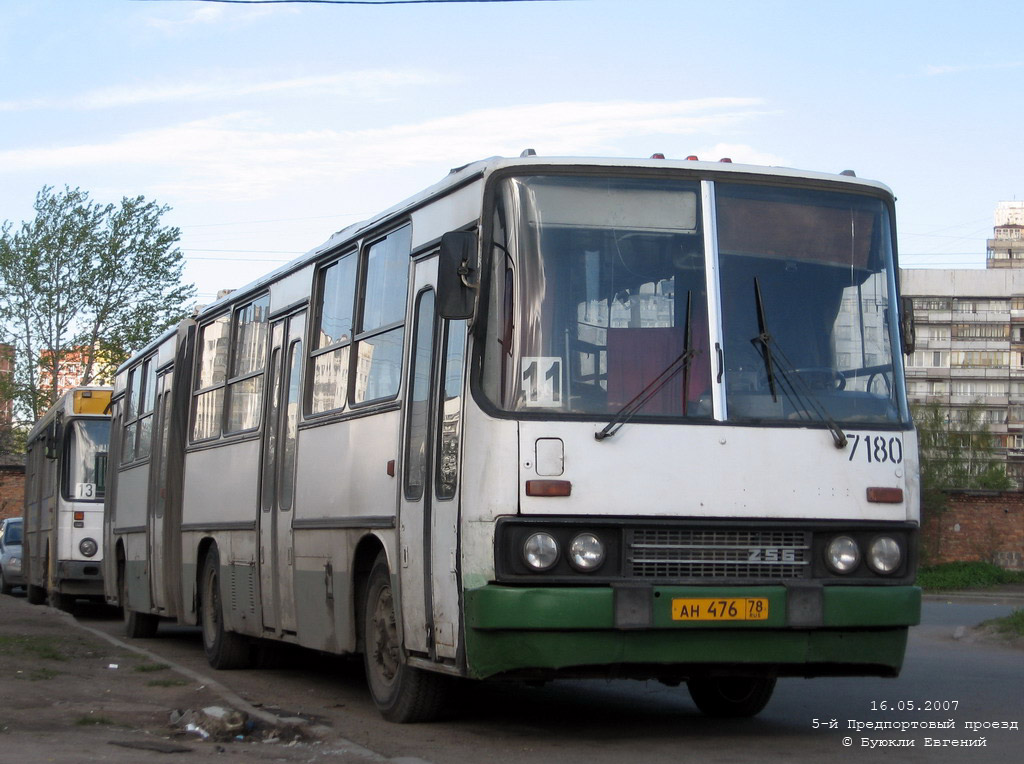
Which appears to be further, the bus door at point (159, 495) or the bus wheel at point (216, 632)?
the bus door at point (159, 495)

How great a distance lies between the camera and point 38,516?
2717cm

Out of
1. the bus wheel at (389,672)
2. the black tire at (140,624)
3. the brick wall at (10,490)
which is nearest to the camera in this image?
the bus wheel at (389,672)

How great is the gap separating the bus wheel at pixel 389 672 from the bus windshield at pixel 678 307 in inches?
77.5

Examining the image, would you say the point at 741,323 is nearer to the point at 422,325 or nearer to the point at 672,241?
the point at 672,241

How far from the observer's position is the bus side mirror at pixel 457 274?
831 centimetres

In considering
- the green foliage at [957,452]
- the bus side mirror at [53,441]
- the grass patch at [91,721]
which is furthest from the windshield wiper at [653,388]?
the green foliage at [957,452]

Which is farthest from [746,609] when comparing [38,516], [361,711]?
[38,516]

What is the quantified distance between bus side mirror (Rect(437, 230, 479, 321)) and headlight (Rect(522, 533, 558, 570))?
4.05 feet

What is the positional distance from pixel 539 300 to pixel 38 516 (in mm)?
20789

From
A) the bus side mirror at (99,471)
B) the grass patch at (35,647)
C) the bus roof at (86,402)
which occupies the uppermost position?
the bus roof at (86,402)

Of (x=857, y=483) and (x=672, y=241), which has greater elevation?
(x=672, y=241)

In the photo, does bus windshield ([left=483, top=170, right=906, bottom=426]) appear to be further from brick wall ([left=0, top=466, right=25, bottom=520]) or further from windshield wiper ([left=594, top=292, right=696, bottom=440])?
brick wall ([left=0, top=466, right=25, bottom=520])

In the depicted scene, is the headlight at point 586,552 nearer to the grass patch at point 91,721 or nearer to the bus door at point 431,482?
the bus door at point 431,482

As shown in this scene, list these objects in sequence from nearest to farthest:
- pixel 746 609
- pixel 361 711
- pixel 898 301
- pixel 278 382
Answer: pixel 746 609 → pixel 898 301 → pixel 361 711 → pixel 278 382
